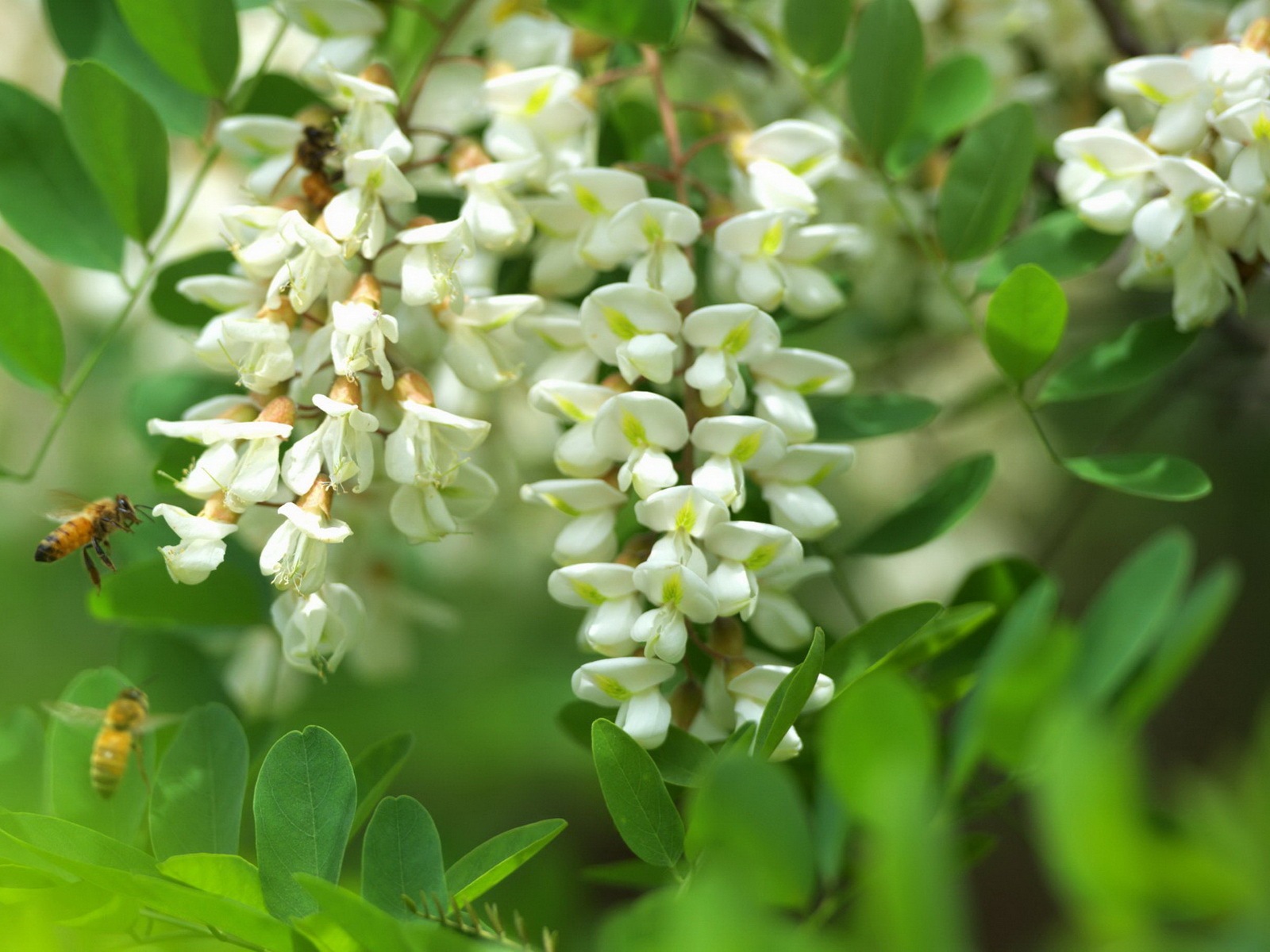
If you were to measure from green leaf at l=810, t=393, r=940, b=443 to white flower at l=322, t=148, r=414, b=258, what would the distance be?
0.25m

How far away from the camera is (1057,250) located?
633 millimetres

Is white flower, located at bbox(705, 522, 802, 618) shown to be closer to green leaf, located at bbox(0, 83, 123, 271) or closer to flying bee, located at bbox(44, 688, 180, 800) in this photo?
flying bee, located at bbox(44, 688, 180, 800)

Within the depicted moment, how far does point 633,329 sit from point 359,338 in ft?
0.39

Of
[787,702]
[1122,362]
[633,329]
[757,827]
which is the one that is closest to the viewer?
[757,827]

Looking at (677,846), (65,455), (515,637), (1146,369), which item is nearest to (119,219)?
(677,846)

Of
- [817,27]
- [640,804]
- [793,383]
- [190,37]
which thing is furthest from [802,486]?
[190,37]

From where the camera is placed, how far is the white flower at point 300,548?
46cm

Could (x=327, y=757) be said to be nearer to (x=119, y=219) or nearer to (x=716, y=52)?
(x=119, y=219)

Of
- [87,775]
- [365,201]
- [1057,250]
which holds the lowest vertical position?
[87,775]

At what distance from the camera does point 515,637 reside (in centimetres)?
163

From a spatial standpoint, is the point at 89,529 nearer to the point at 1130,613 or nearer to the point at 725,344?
the point at 725,344

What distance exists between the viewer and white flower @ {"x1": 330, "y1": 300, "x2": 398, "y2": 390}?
475 millimetres

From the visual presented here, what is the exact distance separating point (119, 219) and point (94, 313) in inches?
22.2

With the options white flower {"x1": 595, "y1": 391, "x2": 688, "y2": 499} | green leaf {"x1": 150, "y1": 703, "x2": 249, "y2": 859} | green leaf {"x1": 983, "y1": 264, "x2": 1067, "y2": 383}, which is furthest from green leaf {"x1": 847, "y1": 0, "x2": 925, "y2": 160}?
green leaf {"x1": 150, "y1": 703, "x2": 249, "y2": 859}
